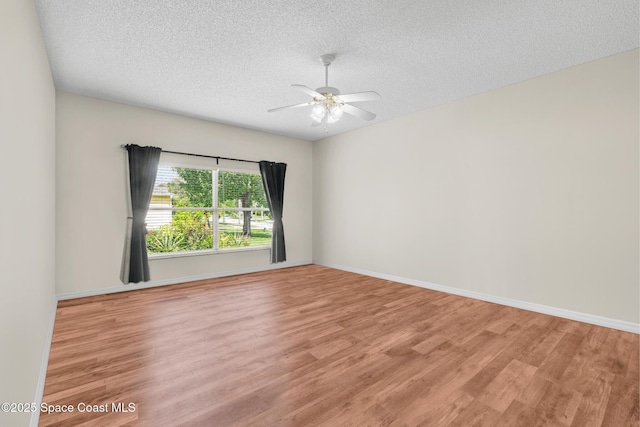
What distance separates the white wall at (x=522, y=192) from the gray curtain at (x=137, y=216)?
11.6 feet

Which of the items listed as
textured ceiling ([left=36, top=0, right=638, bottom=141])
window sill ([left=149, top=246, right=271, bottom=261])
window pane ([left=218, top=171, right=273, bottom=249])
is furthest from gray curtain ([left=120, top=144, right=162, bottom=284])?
window pane ([left=218, top=171, right=273, bottom=249])

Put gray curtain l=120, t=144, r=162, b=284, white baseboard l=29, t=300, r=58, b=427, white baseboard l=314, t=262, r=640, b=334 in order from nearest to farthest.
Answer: white baseboard l=29, t=300, r=58, b=427 < white baseboard l=314, t=262, r=640, b=334 < gray curtain l=120, t=144, r=162, b=284

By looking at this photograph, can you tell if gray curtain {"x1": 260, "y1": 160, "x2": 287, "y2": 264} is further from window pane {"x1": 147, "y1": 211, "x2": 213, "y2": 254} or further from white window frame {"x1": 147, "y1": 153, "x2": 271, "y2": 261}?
window pane {"x1": 147, "y1": 211, "x2": 213, "y2": 254}

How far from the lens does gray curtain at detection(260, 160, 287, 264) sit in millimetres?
5574

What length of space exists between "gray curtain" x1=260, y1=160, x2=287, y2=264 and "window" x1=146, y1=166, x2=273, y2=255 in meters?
0.16

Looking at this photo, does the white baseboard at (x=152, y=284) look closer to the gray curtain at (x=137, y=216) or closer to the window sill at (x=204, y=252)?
the gray curtain at (x=137, y=216)

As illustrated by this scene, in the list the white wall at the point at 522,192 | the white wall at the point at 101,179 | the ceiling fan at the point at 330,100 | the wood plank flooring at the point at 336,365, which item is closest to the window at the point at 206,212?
the white wall at the point at 101,179

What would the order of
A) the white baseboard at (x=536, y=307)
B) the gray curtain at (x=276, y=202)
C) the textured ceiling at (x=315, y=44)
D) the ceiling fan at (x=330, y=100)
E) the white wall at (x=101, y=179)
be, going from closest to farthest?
the textured ceiling at (x=315, y=44) < the ceiling fan at (x=330, y=100) < the white baseboard at (x=536, y=307) < the white wall at (x=101, y=179) < the gray curtain at (x=276, y=202)

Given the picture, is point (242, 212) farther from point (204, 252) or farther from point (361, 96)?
point (361, 96)

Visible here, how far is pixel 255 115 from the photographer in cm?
459

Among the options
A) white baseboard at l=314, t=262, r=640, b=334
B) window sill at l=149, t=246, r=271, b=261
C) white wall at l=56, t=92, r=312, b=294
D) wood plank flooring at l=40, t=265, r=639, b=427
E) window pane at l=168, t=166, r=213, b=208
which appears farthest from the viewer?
window pane at l=168, t=166, r=213, b=208

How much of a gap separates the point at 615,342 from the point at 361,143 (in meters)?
4.15

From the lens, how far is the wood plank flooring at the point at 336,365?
5.41ft

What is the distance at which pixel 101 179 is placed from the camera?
3982mm
